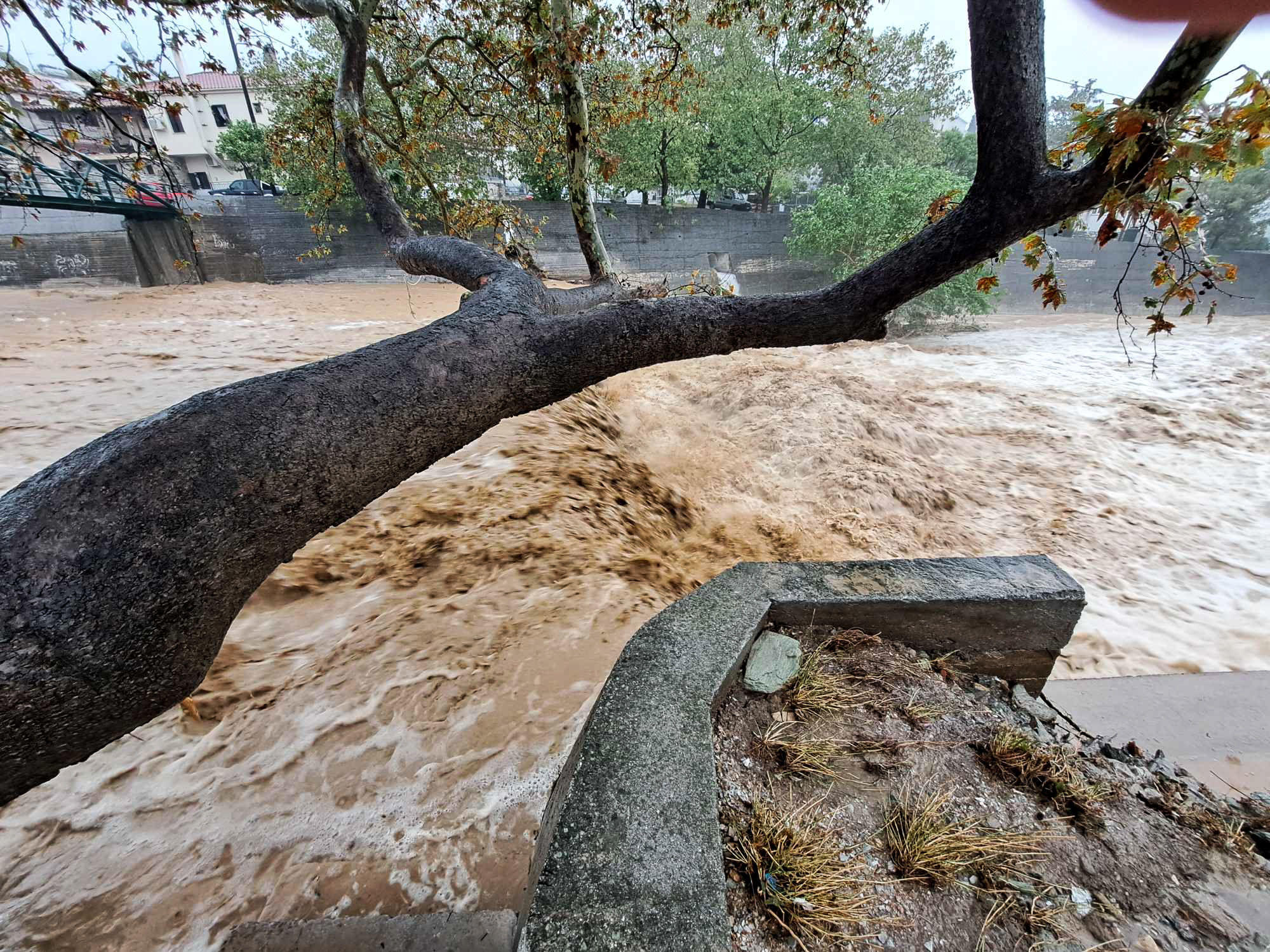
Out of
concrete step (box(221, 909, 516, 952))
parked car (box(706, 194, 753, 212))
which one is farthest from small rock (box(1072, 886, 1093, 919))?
parked car (box(706, 194, 753, 212))

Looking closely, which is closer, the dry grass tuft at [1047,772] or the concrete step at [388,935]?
the concrete step at [388,935]

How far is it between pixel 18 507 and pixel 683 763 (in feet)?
5.64

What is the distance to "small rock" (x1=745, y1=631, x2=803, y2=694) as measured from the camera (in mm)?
2260

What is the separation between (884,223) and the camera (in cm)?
1480

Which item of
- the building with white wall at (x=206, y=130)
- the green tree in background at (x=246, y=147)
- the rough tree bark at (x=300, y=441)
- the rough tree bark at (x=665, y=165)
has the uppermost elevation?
the building with white wall at (x=206, y=130)

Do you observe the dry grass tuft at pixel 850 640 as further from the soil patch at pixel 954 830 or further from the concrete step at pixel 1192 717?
the concrete step at pixel 1192 717

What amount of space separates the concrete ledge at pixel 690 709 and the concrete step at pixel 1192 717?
0.71m

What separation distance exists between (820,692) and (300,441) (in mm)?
2069

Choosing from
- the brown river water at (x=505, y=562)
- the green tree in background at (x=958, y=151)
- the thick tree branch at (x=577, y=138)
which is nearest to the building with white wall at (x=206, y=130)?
the brown river water at (x=505, y=562)

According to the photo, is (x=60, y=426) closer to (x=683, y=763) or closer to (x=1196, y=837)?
(x=683, y=763)

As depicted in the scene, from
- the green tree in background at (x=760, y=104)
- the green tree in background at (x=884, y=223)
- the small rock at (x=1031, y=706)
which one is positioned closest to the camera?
the small rock at (x=1031, y=706)

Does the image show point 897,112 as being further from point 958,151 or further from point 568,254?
point 568,254

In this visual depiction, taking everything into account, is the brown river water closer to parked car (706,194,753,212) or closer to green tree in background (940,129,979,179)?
parked car (706,194,753,212)

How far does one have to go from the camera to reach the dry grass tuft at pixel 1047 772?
6.55 feet
